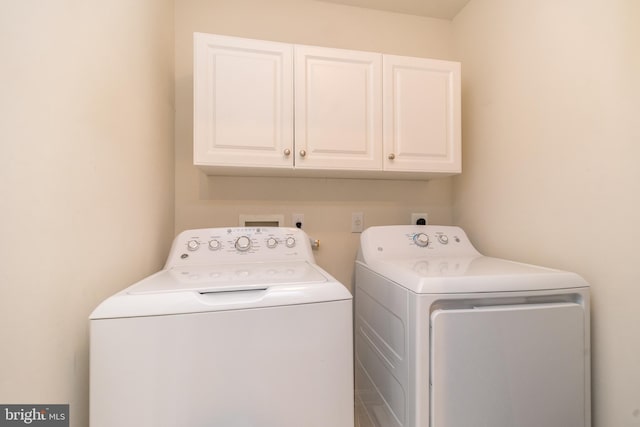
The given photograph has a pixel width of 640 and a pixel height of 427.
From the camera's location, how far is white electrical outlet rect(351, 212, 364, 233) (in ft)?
5.47

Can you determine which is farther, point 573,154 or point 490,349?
point 573,154

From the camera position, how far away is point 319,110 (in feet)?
4.27

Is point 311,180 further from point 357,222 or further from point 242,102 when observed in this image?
point 242,102

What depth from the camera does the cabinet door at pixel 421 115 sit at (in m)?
1.37

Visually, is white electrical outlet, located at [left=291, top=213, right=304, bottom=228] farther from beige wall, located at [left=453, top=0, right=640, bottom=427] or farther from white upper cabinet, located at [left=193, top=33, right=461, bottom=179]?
beige wall, located at [left=453, top=0, right=640, bottom=427]

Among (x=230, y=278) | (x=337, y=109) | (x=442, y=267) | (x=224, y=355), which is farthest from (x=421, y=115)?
(x=224, y=355)

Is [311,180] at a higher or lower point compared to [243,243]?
higher

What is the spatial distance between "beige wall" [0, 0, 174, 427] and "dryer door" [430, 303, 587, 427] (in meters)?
1.03

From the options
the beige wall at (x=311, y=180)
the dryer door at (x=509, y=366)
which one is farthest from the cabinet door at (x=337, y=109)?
the dryer door at (x=509, y=366)

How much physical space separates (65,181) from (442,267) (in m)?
1.25

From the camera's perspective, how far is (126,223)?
0.96 meters

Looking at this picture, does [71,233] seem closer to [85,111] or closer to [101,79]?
[85,111]

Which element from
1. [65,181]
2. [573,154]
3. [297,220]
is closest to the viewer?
[65,181]

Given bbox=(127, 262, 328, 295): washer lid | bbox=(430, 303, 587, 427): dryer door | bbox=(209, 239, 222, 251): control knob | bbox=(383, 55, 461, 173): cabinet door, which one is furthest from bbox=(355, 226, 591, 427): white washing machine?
bbox=(209, 239, 222, 251): control knob
